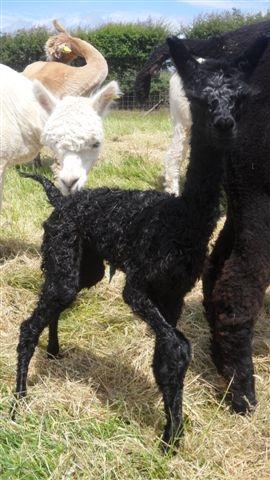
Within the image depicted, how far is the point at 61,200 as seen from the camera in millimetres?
3289

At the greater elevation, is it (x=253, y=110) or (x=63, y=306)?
(x=253, y=110)

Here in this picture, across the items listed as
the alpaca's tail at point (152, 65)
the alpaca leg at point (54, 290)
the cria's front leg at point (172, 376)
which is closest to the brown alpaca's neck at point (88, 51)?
the alpaca's tail at point (152, 65)

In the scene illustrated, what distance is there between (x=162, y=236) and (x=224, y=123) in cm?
66

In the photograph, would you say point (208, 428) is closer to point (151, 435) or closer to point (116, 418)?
point (151, 435)

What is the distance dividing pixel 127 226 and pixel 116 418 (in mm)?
992

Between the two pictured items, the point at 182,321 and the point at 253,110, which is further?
the point at 182,321

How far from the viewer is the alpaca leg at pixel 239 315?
3117mm

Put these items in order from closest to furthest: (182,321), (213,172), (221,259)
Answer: (213,172) → (221,259) → (182,321)

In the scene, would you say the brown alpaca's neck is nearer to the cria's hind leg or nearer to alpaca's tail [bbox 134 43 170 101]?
alpaca's tail [bbox 134 43 170 101]

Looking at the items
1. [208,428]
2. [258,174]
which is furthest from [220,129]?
[208,428]

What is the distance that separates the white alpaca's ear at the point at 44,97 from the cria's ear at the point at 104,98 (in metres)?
0.33

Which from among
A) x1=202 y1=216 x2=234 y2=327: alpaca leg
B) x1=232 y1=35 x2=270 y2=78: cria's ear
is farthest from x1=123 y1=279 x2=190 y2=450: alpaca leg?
x1=232 y1=35 x2=270 y2=78: cria's ear

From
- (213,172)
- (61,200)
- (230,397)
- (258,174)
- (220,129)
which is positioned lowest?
(230,397)

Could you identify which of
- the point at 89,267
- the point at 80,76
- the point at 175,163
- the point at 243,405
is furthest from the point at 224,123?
the point at 175,163
